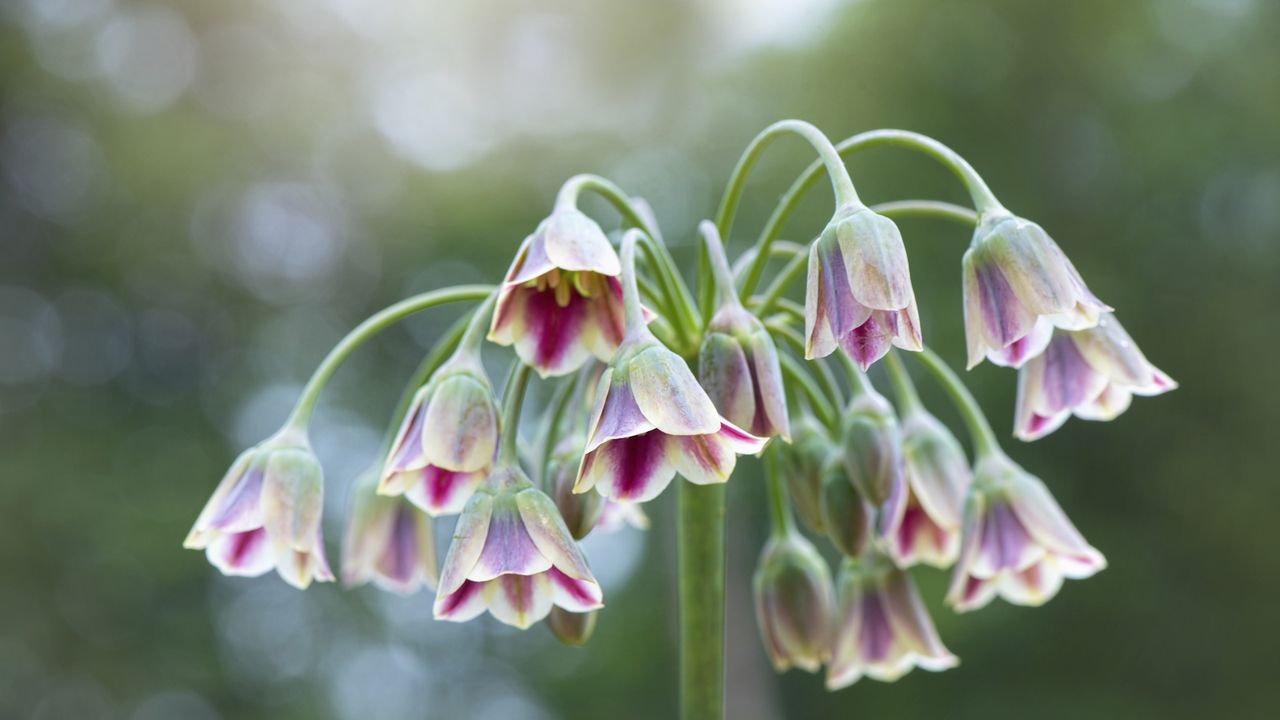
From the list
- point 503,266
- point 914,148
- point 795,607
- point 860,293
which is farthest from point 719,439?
point 503,266

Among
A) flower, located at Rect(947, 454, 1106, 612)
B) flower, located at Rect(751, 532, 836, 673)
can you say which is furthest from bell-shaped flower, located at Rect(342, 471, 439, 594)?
flower, located at Rect(947, 454, 1106, 612)

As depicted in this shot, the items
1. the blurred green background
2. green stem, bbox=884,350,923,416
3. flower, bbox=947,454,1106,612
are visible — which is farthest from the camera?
the blurred green background

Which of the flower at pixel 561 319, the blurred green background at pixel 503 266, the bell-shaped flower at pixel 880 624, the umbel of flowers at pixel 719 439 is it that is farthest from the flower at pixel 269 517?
the blurred green background at pixel 503 266

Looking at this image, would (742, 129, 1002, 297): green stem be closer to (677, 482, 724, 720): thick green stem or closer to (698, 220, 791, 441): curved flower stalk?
(698, 220, 791, 441): curved flower stalk

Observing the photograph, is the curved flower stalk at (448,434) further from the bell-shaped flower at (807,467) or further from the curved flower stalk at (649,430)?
the bell-shaped flower at (807,467)

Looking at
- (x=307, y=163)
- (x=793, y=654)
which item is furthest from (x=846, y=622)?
(x=307, y=163)

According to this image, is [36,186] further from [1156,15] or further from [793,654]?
[793,654]

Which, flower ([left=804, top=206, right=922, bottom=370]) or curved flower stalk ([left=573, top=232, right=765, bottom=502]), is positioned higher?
flower ([left=804, top=206, right=922, bottom=370])

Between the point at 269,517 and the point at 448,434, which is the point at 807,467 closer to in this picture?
the point at 448,434
